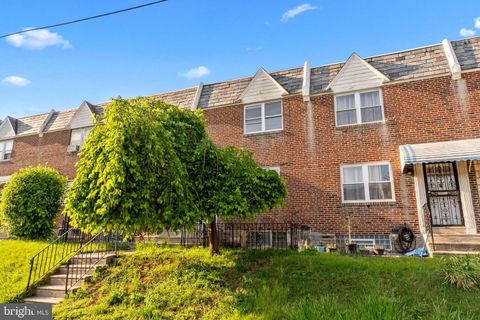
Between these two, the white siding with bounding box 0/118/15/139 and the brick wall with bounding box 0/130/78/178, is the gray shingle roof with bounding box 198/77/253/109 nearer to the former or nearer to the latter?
the brick wall with bounding box 0/130/78/178

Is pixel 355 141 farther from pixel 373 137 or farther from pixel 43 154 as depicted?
pixel 43 154

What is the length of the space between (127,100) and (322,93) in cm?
905

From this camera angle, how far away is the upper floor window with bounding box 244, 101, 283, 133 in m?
14.5

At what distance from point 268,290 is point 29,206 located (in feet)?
37.1

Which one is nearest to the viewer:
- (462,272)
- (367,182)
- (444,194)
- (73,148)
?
(462,272)

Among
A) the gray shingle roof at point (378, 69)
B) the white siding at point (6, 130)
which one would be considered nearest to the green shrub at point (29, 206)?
the gray shingle roof at point (378, 69)

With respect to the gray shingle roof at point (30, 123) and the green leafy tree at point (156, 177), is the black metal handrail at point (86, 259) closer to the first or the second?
the green leafy tree at point (156, 177)

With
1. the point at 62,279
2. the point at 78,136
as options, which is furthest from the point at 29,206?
the point at 78,136

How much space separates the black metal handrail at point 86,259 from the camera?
873cm

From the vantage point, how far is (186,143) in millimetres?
8352

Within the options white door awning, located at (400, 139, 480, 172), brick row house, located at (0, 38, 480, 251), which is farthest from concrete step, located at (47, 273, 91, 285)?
white door awning, located at (400, 139, 480, 172)

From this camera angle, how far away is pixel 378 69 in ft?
44.4

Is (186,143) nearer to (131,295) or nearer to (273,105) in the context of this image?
(131,295)

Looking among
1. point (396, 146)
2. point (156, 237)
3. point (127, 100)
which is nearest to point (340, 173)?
point (396, 146)
